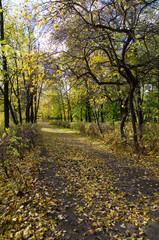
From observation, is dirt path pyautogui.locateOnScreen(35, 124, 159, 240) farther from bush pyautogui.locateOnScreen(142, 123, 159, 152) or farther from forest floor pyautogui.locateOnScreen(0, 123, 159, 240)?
bush pyautogui.locateOnScreen(142, 123, 159, 152)

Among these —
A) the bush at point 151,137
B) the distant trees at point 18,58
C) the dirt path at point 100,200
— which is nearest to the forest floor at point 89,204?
the dirt path at point 100,200

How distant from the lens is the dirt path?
102 inches

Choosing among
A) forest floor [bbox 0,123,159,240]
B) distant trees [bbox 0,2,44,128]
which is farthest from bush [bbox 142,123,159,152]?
distant trees [bbox 0,2,44,128]

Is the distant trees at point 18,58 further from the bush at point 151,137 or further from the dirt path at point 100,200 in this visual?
the bush at point 151,137

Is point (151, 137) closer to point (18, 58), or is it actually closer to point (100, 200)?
point (100, 200)

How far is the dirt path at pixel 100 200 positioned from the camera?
260 cm

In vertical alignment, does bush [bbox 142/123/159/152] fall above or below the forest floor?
above

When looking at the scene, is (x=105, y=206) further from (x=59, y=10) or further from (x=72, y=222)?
(x=59, y=10)

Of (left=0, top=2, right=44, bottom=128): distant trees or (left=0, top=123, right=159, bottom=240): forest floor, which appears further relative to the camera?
(left=0, top=2, right=44, bottom=128): distant trees

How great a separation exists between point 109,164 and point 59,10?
5.58 m

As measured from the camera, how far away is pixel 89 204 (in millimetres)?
3369

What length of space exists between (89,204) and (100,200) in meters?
0.33

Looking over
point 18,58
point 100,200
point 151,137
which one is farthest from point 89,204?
point 18,58

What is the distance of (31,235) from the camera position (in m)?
2.44
